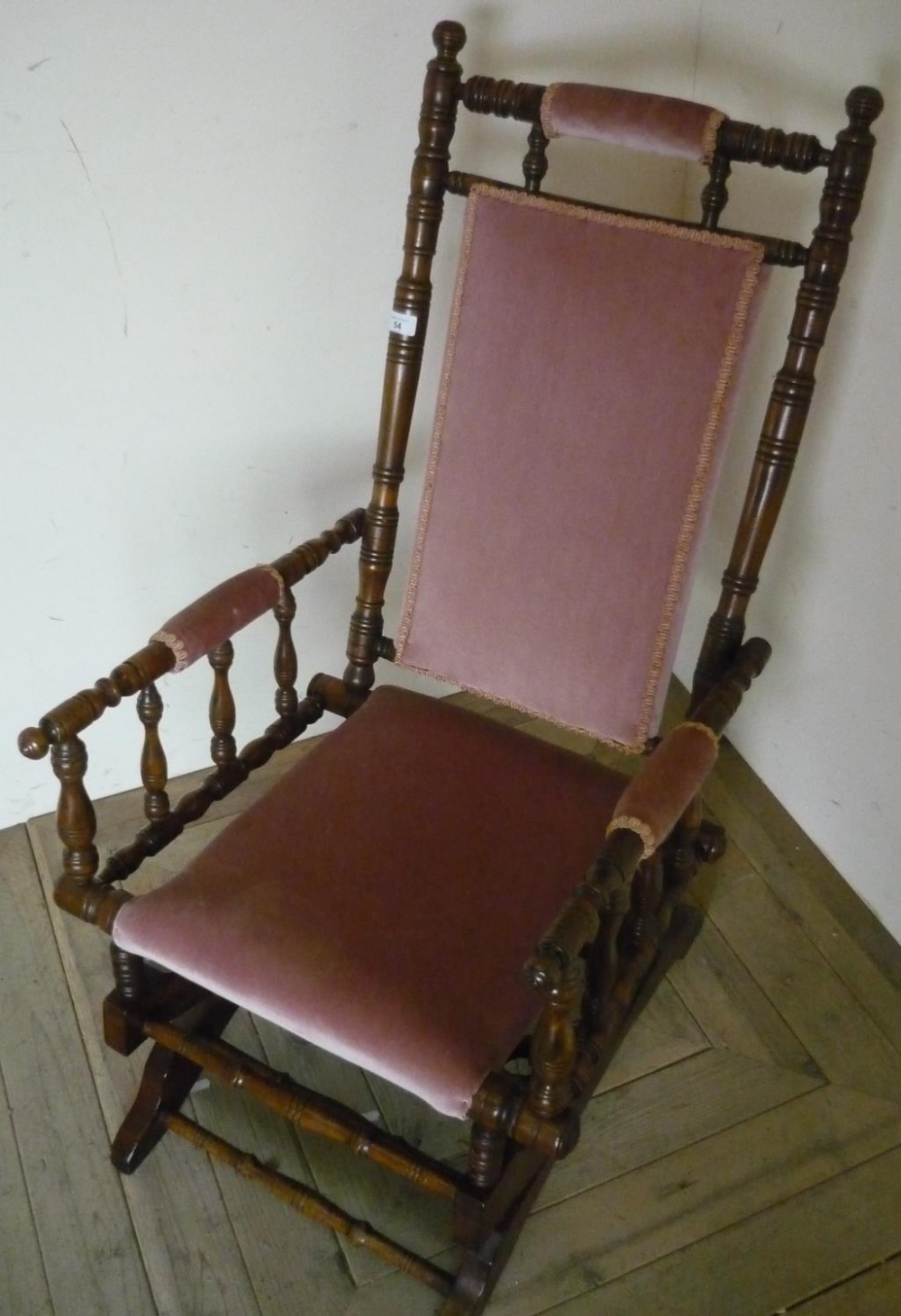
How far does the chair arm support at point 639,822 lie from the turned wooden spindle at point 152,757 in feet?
1.65

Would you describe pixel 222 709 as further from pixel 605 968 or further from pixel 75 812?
pixel 605 968

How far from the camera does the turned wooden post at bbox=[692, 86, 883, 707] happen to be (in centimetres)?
112

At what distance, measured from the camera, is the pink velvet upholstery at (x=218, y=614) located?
119 centimetres

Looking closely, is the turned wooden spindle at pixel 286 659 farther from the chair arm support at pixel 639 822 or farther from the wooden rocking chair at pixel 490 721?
the chair arm support at pixel 639 822

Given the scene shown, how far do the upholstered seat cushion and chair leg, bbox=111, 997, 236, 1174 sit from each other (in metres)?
0.33

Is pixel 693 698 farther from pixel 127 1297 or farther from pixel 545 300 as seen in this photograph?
pixel 127 1297

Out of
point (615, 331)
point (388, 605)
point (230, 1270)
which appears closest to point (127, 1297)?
point (230, 1270)

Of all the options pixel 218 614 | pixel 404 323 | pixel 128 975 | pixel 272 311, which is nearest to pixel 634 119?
pixel 404 323

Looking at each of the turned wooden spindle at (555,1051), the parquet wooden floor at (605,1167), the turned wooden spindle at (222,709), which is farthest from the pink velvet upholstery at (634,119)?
the parquet wooden floor at (605,1167)

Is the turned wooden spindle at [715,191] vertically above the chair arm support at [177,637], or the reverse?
the turned wooden spindle at [715,191]

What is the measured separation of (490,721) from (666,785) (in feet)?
1.42

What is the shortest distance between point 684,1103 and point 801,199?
135 cm

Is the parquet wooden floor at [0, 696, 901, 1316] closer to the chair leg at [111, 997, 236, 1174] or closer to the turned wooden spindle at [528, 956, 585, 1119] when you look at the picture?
the chair leg at [111, 997, 236, 1174]

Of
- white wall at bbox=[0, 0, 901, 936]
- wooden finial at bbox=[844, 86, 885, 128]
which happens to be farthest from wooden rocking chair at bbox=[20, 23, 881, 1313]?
white wall at bbox=[0, 0, 901, 936]
